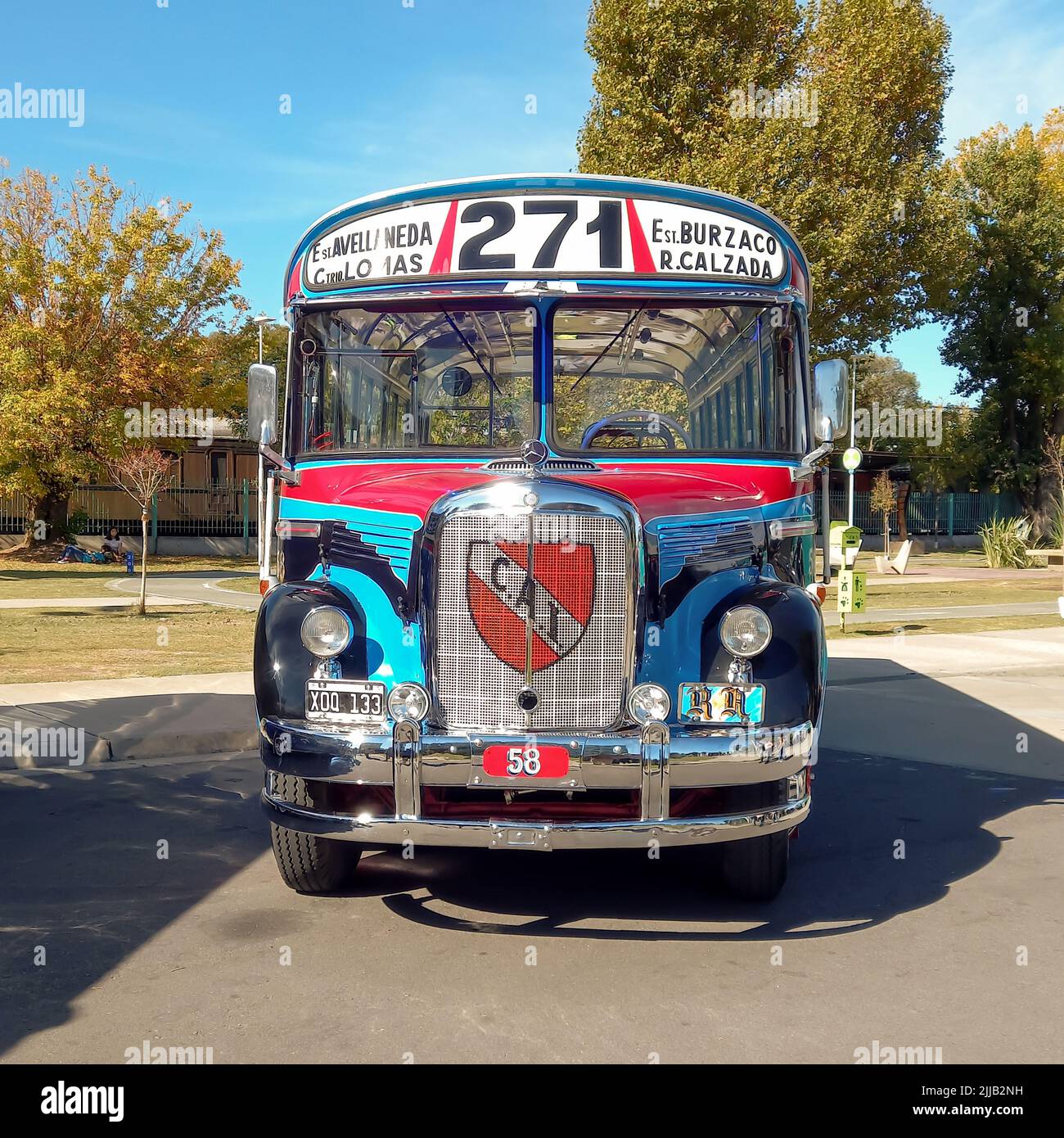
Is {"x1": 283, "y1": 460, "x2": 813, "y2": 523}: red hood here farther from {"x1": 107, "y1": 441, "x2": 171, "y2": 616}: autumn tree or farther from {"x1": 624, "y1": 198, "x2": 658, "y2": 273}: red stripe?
{"x1": 107, "y1": 441, "x2": 171, "y2": 616}: autumn tree

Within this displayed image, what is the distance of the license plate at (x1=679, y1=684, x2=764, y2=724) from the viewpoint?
16.4 feet

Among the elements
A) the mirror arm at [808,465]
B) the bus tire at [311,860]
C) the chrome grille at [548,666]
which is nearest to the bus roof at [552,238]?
the mirror arm at [808,465]

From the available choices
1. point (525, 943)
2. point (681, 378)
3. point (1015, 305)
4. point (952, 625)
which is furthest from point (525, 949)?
point (1015, 305)

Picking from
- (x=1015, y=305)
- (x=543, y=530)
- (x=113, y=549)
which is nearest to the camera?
(x=543, y=530)

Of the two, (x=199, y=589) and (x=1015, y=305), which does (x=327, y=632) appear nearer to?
(x=199, y=589)

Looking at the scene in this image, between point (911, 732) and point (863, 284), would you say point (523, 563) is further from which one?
point (863, 284)

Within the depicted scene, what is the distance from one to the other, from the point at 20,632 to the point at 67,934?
12221mm

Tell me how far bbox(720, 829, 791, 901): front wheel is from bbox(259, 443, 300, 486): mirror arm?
2647mm

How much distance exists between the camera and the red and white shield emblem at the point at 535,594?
500 cm

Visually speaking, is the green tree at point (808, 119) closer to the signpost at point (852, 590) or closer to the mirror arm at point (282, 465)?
the signpost at point (852, 590)

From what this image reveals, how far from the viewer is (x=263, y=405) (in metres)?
6.16

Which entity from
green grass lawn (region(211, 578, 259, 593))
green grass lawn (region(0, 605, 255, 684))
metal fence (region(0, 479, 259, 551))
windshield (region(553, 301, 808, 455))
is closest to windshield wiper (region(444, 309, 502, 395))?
windshield (region(553, 301, 808, 455))
